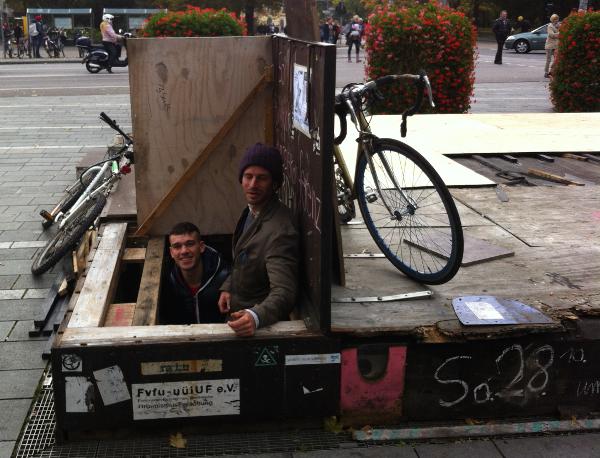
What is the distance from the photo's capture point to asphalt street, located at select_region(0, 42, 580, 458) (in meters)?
3.73

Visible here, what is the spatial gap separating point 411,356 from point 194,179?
2.46 m

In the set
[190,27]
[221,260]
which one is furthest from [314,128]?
[190,27]

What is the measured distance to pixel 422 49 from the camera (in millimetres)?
11219

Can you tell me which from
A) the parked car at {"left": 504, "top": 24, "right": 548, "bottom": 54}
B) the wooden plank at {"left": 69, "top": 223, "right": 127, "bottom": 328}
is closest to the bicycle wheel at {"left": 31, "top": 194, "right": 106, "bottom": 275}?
the wooden plank at {"left": 69, "top": 223, "right": 127, "bottom": 328}

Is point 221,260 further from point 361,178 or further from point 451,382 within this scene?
point 451,382

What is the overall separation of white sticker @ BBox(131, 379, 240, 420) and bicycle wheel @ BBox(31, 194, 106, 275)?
2.71m

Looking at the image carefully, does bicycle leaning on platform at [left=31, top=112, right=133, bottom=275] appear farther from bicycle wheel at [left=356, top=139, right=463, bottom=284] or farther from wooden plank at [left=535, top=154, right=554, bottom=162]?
wooden plank at [left=535, top=154, right=554, bottom=162]

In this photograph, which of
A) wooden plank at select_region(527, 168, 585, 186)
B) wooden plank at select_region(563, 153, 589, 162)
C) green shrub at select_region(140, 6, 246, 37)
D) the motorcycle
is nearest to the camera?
wooden plank at select_region(527, 168, 585, 186)

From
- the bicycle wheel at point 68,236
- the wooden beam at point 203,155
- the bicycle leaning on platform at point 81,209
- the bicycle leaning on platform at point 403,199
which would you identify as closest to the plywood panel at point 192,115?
the wooden beam at point 203,155

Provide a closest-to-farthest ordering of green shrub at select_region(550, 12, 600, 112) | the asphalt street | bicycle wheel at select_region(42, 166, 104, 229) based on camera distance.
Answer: the asphalt street
bicycle wheel at select_region(42, 166, 104, 229)
green shrub at select_region(550, 12, 600, 112)

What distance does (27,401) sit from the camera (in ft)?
12.8

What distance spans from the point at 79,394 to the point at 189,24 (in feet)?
35.0

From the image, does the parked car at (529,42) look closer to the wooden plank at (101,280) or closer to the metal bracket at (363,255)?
the wooden plank at (101,280)

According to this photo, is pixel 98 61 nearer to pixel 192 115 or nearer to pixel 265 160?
pixel 192 115
